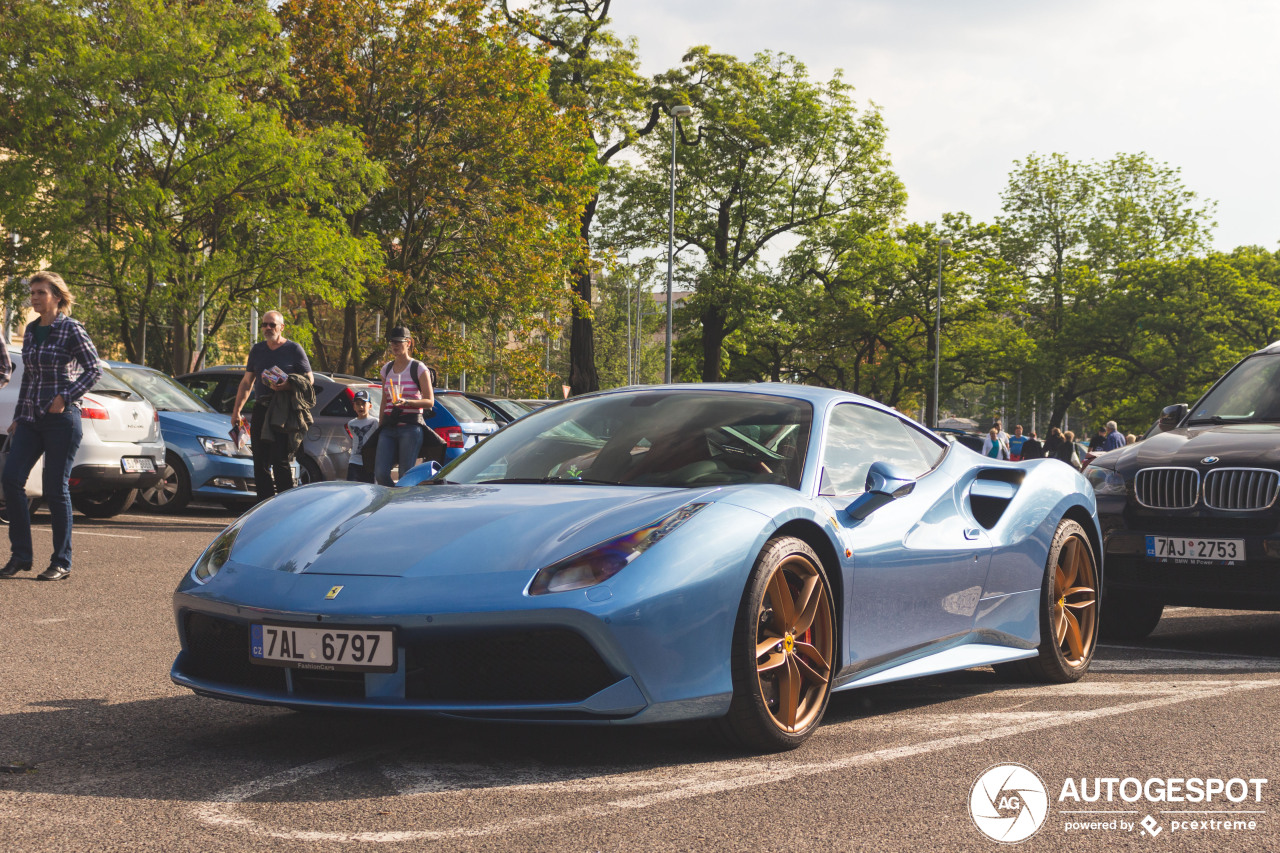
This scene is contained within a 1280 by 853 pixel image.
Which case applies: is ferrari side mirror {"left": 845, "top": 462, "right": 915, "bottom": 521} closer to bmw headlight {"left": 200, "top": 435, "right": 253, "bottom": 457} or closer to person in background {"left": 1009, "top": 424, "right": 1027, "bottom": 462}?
bmw headlight {"left": 200, "top": 435, "right": 253, "bottom": 457}

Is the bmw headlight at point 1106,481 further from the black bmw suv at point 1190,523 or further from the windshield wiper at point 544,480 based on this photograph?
the windshield wiper at point 544,480

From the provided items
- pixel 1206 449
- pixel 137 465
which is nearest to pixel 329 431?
pixel 137 465

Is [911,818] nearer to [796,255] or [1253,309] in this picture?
[796,255]

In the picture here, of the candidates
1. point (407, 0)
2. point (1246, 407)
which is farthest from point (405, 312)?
point (1246, 407)

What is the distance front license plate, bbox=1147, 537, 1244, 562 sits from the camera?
6438 millimetres

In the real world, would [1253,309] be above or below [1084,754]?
above

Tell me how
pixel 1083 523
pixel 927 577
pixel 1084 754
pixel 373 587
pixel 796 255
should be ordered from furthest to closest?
pixel 796 255 < pixel 1083 523 < pixel 927 577 < pixel 1084 754 < pixel 373 587

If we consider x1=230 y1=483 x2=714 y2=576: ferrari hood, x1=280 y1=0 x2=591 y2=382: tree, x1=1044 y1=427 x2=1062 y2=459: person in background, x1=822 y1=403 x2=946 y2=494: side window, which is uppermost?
x1=280 y1=0 x2=591 y2=382: tree

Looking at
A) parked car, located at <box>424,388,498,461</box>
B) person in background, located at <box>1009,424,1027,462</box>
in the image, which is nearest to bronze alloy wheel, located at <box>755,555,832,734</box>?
parked car, located at <box>424,388,498,461</box>

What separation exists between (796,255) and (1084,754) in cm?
4023

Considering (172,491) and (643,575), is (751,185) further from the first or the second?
(643,575)

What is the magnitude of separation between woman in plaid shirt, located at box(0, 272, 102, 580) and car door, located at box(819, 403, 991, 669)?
16.8 ft

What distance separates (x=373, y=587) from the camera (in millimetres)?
3570

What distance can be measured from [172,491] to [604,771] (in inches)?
431
